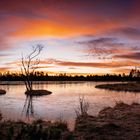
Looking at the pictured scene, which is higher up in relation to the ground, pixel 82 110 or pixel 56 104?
pixel 82 110

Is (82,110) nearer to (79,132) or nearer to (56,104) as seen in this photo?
(79,132)

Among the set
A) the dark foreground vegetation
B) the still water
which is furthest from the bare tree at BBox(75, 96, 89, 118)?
the dark foreground vegetation

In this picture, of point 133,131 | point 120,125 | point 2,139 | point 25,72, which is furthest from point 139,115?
point 25,72

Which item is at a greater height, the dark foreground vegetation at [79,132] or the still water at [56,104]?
the dark foreground vegetation at [79,132]

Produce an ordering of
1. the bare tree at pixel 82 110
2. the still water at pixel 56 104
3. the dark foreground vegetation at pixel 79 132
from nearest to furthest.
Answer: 1. the dark foreground vegetation at pixel 79 132
2. the bare tree at pixel 82 110
3. the still water at pixel 56 104

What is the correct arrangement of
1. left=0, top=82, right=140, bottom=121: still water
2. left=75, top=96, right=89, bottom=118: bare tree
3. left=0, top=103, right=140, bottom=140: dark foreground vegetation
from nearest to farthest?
1. left=0, top=103, right=140, bottom=140: dark foreground vegetation
2. left=75, top=96, right=89, bottom=118: bare tree
3. left=0, top=82, right=140, bottom=121: still water

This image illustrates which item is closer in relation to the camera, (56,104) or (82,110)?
(82,110)

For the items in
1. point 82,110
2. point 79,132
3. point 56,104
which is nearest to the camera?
point 79,132

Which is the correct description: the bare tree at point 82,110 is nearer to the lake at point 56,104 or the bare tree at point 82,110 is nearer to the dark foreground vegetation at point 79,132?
the lake at point 56,104

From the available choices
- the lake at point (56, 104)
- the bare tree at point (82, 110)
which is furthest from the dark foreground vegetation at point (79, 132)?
the lake at point (56, 104)

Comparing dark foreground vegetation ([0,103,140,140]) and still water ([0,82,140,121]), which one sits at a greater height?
dark foreground vegetation ([0,103,140,140])

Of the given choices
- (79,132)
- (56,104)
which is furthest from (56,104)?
(79,132)

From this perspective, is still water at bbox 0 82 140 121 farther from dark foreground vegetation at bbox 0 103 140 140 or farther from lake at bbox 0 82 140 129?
dark foreground vegetation at bbox 0 103 140 140

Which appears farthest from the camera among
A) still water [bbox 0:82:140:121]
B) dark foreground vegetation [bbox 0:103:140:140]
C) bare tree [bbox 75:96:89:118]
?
still water [bbox 0:82:140:121]
